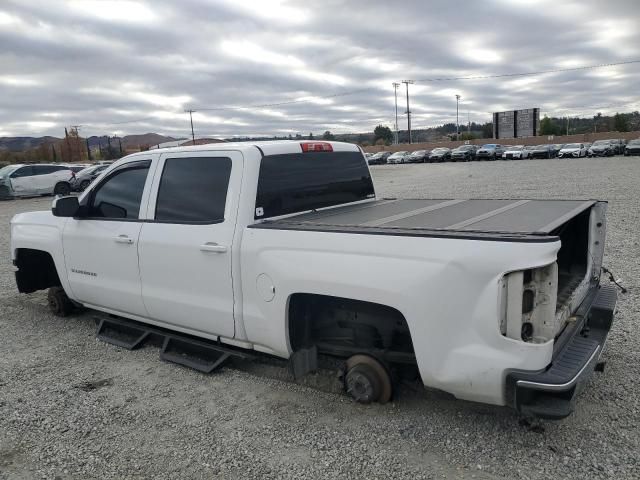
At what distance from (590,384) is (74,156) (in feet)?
297

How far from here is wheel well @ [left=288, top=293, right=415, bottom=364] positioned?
3.43 m

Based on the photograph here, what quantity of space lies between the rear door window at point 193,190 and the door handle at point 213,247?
Answer: 180mm

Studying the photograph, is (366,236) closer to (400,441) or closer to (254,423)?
(400,441)

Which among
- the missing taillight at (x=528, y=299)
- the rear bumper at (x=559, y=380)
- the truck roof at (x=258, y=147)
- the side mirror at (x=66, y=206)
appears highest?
the truck roof at (x=258, y=147)

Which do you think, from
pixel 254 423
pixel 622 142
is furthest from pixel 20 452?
pixel 622 142

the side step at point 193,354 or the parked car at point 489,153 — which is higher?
the side step at point 193,354

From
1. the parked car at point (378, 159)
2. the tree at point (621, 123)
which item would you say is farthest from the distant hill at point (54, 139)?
the tree at point (621, 123)

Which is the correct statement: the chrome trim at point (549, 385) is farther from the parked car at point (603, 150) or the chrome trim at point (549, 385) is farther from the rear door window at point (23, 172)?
the parked car at point (603, 150)

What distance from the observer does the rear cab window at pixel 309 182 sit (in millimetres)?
3967

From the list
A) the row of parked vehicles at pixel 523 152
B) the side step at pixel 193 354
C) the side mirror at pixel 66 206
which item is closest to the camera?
the side step at pixel 193 354

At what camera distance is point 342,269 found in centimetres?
321

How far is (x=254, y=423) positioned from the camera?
11.5 feet

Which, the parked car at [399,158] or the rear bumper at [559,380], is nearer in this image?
the rear bumper at [559,380]

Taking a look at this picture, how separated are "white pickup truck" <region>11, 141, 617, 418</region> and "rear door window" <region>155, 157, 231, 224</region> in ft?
0.04
